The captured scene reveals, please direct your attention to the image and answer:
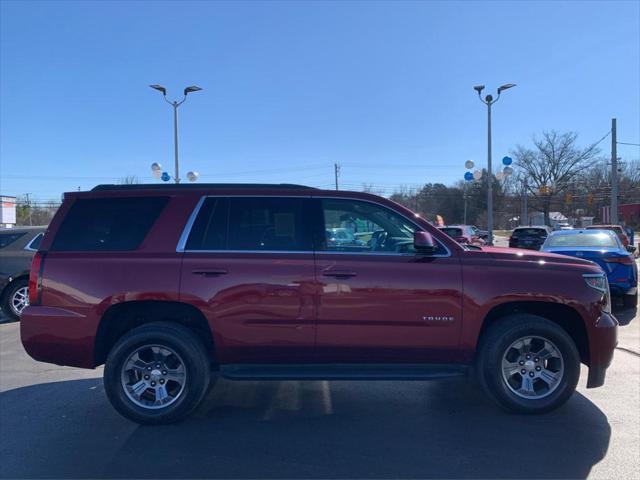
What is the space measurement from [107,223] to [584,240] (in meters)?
9.63

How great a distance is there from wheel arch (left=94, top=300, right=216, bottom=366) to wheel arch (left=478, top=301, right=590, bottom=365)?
99.5 inches

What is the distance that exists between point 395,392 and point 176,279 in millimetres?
2578

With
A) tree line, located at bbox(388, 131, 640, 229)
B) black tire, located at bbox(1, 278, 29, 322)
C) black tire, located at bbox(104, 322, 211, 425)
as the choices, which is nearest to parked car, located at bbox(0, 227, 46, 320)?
black tire, located at bbox(1, 278, 29, 322)

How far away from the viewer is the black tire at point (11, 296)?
30.7ft

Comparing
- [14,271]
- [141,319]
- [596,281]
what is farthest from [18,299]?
[596,281]

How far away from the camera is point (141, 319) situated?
462 centimetres

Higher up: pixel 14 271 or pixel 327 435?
pixel 14 271

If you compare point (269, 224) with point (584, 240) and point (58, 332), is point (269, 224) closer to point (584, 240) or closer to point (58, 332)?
point (58, 332)

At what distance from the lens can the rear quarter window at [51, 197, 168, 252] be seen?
4.47 meters

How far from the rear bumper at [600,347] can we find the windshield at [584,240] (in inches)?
255

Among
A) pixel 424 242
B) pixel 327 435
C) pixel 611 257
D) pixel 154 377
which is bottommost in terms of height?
pixel 327 435

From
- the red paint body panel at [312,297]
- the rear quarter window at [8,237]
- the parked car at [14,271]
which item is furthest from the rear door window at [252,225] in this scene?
the rear quarter window at [8,237]

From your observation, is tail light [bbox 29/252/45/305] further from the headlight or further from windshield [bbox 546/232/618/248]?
windshield [bbox 546/232/618/248]

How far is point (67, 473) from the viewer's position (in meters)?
3.54
